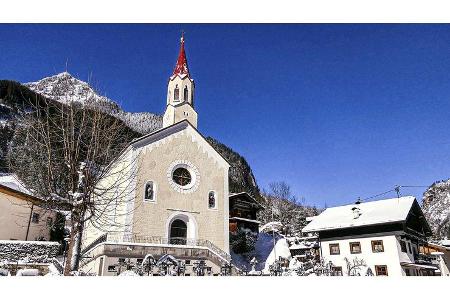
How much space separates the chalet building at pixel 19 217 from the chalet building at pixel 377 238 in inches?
760

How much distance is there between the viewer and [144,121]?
2911 inches

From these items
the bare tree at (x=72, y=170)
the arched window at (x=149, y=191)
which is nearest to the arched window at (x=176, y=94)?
the arched window at (x=149, y=191)

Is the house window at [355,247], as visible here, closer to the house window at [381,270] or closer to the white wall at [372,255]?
the white wall at [372,255]

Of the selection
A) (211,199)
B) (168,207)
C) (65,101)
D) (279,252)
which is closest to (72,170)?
(65,101)

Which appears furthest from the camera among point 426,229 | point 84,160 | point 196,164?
point 426,229

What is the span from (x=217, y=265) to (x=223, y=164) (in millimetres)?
8702

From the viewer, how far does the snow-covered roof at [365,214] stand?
82.2ft

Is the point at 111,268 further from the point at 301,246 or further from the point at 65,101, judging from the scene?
the point at 301,246

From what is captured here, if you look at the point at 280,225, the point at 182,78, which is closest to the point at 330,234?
the point at 280,225

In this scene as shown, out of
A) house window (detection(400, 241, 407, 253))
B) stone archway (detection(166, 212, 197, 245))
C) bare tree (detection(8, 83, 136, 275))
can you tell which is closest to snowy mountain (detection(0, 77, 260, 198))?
bare tree (detection(8, 83, 136, 275))

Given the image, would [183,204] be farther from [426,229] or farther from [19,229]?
[426,229]

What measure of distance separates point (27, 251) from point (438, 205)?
96.0 meters

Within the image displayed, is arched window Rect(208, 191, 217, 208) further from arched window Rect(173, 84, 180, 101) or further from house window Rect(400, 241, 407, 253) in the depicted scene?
house window Rect(400, 241, 407, 253)

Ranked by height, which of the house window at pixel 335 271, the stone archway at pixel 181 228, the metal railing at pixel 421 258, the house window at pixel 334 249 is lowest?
the house window at pixel 335 271
